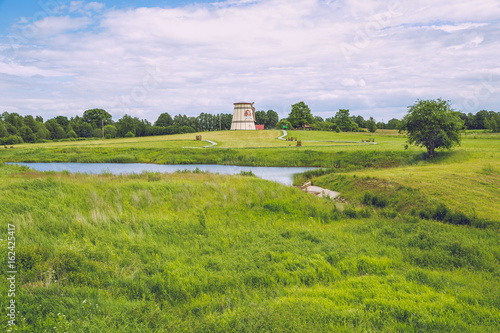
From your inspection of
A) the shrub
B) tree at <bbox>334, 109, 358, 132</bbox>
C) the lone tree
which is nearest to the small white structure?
tree at <bbox>334, 109, 358, 132</bbox>

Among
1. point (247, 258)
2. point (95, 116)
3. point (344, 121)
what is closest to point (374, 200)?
point (247, 258)

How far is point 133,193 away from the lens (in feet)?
49.1

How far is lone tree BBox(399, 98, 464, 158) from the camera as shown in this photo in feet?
101

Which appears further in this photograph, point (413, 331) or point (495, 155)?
point (495, 155)

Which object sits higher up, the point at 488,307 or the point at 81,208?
the point at 81,208

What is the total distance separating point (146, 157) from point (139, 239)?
45393 mm

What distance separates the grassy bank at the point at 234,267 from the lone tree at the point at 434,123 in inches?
822

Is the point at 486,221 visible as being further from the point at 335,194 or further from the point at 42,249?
the point at 42,249

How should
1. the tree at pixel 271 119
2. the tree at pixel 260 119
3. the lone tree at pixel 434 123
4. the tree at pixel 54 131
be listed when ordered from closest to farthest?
the lone tree at pixel 434 123
the tree at pixel 54 131
the tree at pixel 260 119
the tree at pixel 271 119

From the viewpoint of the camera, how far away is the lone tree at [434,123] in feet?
101

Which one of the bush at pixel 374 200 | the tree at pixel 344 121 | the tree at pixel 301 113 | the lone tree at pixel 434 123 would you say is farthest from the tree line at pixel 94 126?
the bush at pixel 374 200

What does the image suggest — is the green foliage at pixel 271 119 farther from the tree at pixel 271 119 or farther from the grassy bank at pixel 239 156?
the grassy bank at pixel 239 156

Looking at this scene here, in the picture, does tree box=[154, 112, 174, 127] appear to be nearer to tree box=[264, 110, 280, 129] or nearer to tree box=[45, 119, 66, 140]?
tree box=[45, 119, 66, 140]

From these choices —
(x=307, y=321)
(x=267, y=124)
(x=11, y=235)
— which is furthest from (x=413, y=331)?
(x=267, y=124)
